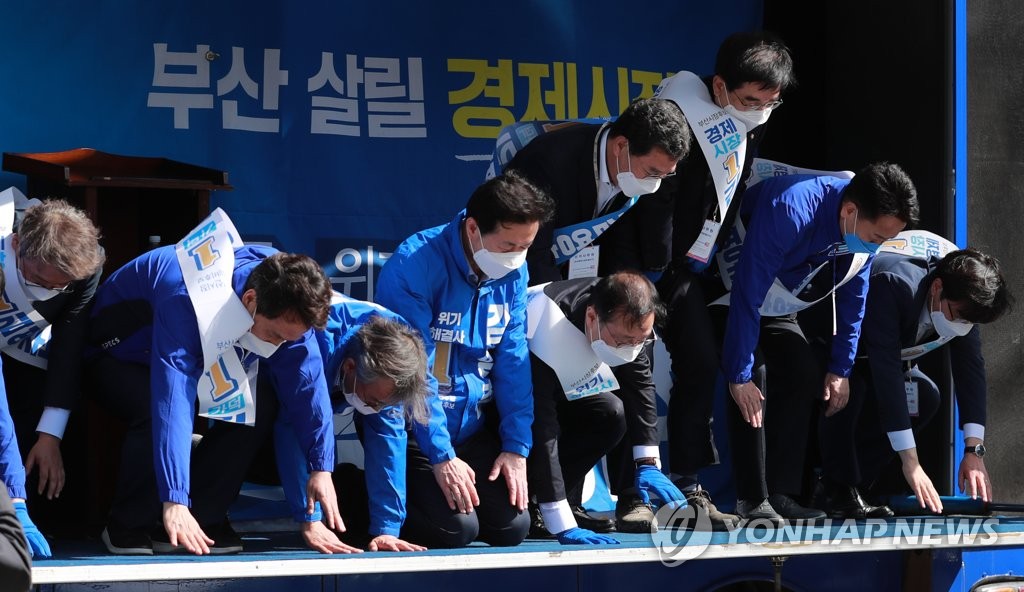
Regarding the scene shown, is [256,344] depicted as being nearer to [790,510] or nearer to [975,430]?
[790,510]

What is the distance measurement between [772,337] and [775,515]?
55 centimetres

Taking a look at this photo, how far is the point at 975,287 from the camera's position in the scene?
3.86 meters

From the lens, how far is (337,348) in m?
3.37

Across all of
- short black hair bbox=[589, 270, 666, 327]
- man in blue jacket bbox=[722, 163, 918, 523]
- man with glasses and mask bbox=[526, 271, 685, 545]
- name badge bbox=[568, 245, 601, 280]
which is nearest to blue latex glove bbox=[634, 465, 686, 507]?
man with glasses and mask bbox=[526, 271, 685, 545]

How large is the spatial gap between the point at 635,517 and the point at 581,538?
0.32 meters

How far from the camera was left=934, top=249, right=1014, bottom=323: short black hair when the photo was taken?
3.86 m

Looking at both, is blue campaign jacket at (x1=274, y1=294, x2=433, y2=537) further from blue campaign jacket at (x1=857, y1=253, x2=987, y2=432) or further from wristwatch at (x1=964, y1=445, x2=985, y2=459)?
wristwatch at (x1=964, y1=445, x2=985, y2=459)

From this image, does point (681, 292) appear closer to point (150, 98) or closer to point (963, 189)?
point (963, 189)

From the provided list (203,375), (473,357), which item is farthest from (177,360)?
(473,357)

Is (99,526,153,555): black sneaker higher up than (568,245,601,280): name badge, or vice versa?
(568,245,601,280): name badge

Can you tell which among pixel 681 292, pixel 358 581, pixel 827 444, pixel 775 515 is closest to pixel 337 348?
pixel 358 581

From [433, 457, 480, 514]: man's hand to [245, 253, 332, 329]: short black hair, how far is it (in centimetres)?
53

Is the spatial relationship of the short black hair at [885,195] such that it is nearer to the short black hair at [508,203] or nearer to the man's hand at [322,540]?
the short black hair at [508,203]

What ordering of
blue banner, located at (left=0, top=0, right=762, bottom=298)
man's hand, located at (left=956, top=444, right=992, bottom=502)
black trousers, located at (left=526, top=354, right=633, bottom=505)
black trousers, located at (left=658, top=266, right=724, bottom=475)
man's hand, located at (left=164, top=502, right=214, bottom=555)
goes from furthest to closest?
blue banner, located at (left=0, top=0, right=762, bottom=298) → man's hand, located at (left=956, top=444, right=992, bottom=502) → black trousers, located at (left=658, top=266, right=724, bottom=475) → black trousers, located at (left=526, top=354, right=633, bottom=505) → man's hand, located at (left=164, top=502, right=214, bottom=555)
